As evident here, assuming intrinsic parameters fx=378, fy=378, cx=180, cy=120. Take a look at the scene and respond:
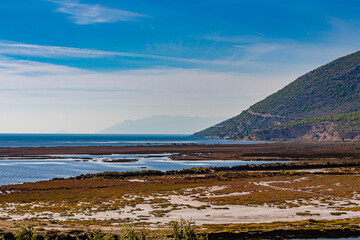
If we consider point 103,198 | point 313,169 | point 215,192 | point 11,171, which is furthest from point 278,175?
point 11,171

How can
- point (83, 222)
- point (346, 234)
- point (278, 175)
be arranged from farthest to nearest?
point (278, 175) → point (83, 222) → point (346, 234)

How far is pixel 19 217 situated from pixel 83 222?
29.1ft

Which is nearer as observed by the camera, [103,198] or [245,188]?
[103,198]

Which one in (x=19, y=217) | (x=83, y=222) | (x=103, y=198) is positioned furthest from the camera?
(x=103, y=198)

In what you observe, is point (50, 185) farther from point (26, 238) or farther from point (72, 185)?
point (26, 238)

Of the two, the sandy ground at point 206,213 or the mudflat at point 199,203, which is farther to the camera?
the sandy ground at point 206,213

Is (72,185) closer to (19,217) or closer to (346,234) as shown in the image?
(19,217)

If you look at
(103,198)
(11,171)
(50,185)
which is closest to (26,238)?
(103,198)

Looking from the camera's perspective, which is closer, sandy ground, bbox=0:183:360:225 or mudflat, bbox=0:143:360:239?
mudflat, bbox=0:143:360:239

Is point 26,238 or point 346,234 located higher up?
point 26,238

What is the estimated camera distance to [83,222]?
4250 centimetres

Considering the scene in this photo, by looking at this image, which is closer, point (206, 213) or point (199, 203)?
point (206, 213)

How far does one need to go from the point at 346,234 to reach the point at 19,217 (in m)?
37.1

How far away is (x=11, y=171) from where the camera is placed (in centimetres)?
9925
